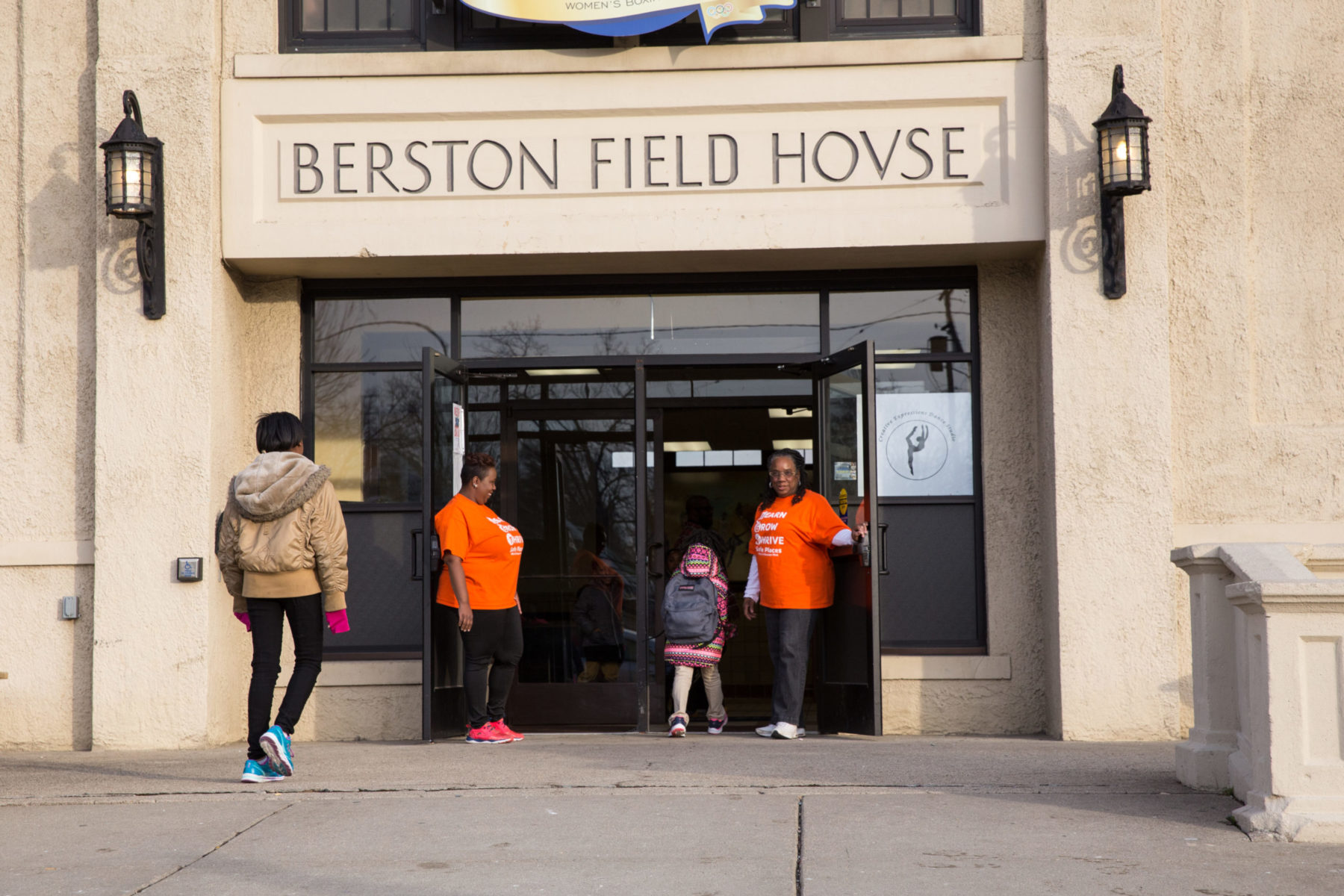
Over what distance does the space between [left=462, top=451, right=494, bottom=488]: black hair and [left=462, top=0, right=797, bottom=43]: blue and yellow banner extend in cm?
274

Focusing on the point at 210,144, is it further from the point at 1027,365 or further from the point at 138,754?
the point at 1027,365

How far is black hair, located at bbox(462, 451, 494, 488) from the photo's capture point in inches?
323

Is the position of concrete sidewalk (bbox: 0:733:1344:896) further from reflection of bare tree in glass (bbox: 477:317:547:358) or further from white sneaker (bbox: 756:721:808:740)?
reflection of bare tree in glass (bbox: 477:317:547:358)

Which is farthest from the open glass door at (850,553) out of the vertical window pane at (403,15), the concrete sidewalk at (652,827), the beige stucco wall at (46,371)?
the beige stucco wall at (46,371)

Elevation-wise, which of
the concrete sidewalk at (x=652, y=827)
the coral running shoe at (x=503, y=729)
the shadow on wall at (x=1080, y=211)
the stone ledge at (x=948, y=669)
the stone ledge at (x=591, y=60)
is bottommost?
the coral running shoe at (x=503, y=729)

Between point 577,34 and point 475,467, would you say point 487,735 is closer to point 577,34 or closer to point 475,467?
point 475,467

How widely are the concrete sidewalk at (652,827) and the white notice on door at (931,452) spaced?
6.56 ft

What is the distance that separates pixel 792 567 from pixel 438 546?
222 cm

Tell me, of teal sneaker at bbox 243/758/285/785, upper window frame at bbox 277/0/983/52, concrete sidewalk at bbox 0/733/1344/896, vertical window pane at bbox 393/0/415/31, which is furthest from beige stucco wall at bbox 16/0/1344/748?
teal sneaker at bbox 243/758/285/785

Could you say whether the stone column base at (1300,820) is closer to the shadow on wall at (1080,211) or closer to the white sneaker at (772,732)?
the white sneaker at (772,732)

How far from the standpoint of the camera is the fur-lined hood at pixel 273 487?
21.0 feet

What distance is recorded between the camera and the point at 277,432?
657 cm

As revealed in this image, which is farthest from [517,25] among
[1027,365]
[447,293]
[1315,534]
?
[1315,534]

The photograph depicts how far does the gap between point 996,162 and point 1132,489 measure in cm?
220
